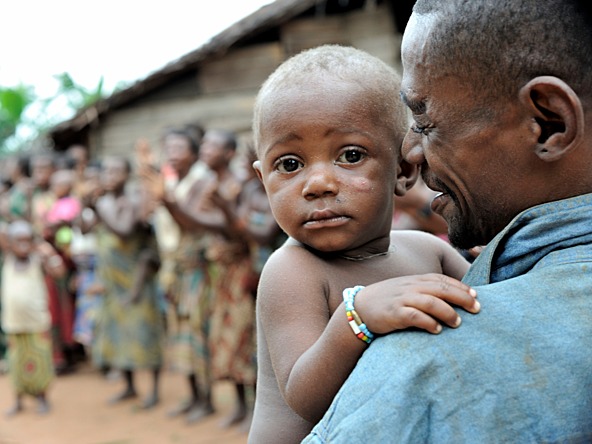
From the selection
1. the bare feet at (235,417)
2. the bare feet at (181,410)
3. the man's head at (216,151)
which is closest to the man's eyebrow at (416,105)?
the man's head at (216,151)

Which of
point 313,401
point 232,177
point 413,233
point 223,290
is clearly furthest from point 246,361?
point 313,401

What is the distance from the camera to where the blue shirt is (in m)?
1.17

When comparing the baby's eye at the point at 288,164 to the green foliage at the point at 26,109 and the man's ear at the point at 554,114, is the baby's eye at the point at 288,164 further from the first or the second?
the green foliage at the point at 26,109

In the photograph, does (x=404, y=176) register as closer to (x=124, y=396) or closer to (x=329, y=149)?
(x=329, y=149)

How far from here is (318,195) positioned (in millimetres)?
1696

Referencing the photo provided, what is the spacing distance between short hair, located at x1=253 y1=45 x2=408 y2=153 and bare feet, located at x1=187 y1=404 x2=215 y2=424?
5.39 metres

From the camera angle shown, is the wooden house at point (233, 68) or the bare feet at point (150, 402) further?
the wooden house at point (233, 68)

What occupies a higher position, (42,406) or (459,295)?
(459,295)

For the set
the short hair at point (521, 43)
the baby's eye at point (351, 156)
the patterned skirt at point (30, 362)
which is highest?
the short hair at point (521, 43)

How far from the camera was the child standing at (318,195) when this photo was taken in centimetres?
162

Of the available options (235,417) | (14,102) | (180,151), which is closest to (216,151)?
(180,151)

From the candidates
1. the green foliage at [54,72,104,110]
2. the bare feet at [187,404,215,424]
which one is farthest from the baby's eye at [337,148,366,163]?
the green foliage at [54,72,104,110]

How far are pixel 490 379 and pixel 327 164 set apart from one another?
69cm

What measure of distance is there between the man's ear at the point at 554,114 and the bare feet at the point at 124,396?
7.16 metres
